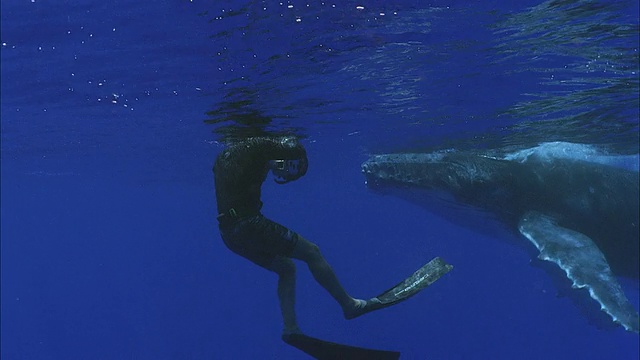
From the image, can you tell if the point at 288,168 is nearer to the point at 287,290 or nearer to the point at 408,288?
the point at 287,290

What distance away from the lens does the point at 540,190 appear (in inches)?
515

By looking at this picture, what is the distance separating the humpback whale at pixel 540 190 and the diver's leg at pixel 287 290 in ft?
17.1

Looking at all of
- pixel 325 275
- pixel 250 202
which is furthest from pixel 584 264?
pixel 250 202

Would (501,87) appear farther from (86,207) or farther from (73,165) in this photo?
(86,207)

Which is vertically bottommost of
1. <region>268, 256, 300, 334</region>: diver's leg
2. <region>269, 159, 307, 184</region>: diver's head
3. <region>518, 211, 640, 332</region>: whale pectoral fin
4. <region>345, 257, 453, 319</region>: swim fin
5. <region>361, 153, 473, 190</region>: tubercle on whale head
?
<region>518, 211, 640, 332</region>: whale pectoral fin

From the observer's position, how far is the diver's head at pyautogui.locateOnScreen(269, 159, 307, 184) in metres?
9.89

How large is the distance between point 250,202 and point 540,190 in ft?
24.8

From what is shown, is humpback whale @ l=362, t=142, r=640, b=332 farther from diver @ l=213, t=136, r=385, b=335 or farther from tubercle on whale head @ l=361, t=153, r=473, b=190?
diver @ l=213, t=136, r=385, b=335

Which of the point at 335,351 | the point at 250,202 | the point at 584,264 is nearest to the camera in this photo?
the point at 335,351

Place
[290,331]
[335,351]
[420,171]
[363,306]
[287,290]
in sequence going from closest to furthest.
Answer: [335,351] → [290,331] → [363,306] → [287,290] → [420,171]

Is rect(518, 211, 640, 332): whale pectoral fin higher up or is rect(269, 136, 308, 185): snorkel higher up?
rect(269, 136, 308, 185): snorkel

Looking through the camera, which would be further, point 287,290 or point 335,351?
point 287,290

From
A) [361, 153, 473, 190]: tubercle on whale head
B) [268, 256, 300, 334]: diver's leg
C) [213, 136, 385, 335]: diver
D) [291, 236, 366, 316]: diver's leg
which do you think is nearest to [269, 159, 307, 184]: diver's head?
[213, 136, 385, 335]: diver

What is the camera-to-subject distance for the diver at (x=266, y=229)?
8.96 m
